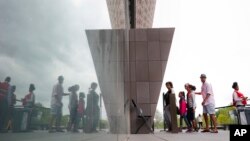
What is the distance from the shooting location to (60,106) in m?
0.44

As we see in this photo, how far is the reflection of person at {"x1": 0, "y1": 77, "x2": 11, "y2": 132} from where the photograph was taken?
0.23 m

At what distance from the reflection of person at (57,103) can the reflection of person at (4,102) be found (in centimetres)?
14

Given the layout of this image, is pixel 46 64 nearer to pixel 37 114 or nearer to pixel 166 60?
pixel 37 114

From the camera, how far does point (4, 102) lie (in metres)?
0.23

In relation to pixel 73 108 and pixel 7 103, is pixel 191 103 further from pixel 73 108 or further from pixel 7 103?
pixel 7 103

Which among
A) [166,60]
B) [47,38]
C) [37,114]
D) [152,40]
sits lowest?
[37,114]

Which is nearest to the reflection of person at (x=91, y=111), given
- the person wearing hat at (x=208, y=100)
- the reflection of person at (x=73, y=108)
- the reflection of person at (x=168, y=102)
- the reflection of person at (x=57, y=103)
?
the reflection of person at (x=73, y=108)

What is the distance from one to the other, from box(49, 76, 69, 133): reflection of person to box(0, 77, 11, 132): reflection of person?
0.14 m

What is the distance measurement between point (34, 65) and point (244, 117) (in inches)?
286

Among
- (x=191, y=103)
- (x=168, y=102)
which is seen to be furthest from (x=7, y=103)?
(x=168, y=102)

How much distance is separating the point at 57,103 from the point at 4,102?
185 mm

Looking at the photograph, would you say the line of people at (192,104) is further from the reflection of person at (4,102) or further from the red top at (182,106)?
the reflection of person at (4,102)

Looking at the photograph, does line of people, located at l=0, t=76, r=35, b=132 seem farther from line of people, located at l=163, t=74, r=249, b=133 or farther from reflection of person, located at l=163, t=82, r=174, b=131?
reflection of person, located at l=163, t=82, r=174, b=131

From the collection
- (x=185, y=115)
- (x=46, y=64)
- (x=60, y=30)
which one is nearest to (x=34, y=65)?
(x=46, y=64)
